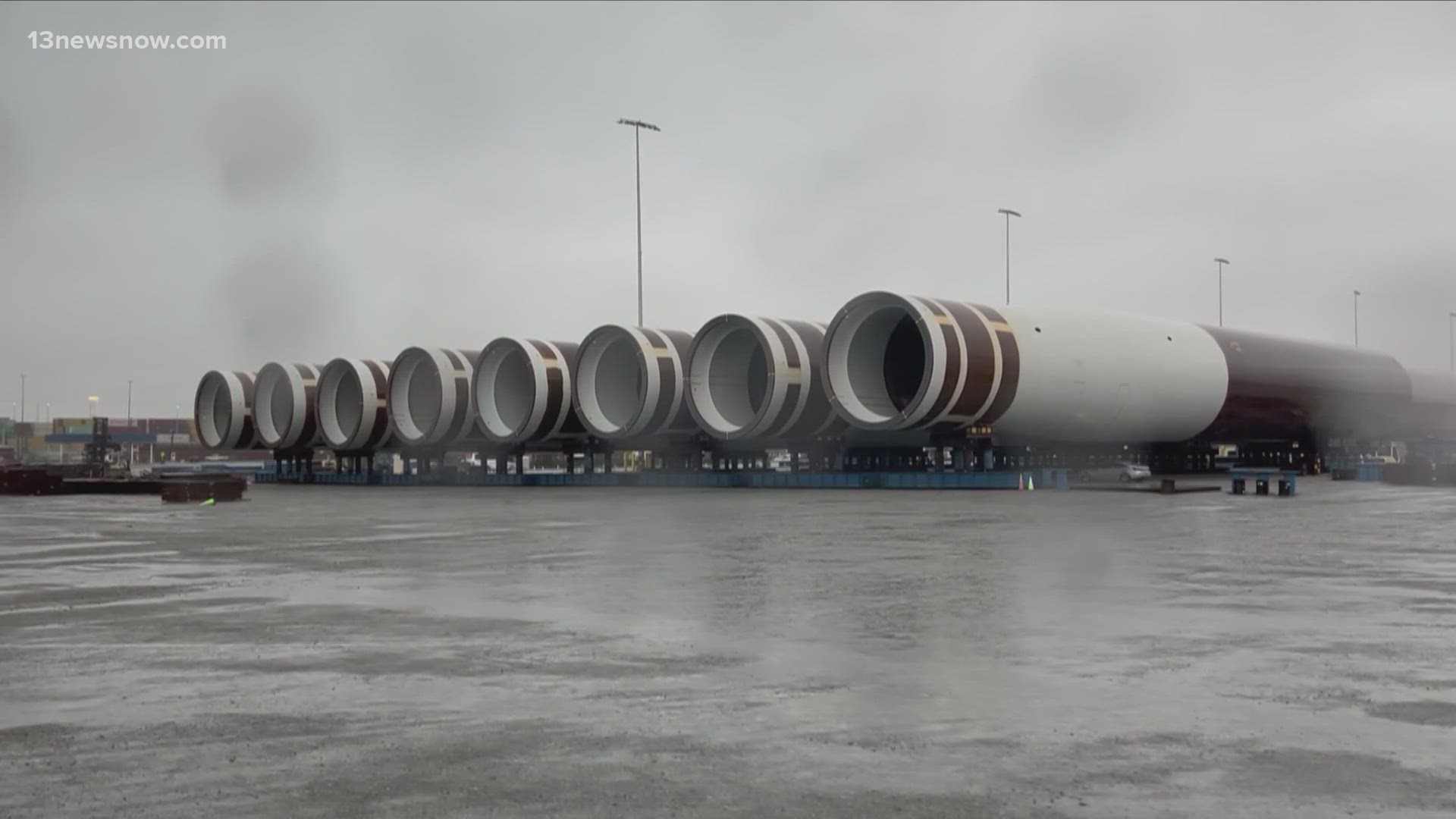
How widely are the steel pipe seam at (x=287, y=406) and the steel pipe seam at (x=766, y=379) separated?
32.4 m

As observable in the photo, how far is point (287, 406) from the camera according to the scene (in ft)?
305

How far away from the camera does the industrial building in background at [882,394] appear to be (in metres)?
56.3

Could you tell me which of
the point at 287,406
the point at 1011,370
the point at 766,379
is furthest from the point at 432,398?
the point at 1011,370

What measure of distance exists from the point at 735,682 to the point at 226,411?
308ft

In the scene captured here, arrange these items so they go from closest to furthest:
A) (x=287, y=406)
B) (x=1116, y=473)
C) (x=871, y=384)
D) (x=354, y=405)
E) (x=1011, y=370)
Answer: (x=1011, y=370), (x=871, y=384), (x=1116, y=473), (x=354, y=405), (x=287, y=406)

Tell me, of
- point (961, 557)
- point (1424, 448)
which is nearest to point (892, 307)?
point (961, 557)

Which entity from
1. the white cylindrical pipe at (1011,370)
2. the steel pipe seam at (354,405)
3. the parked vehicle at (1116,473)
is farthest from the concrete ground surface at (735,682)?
the steel pipe seam at (354,405)

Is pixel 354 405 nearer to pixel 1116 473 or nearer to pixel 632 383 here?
pixel 632 383

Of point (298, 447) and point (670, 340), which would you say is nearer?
point (670, 340)

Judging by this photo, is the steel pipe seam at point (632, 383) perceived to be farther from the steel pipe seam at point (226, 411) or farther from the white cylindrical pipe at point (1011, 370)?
the steel pipe seam at point (226, 411)

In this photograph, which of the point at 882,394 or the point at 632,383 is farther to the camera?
the point at 632,383

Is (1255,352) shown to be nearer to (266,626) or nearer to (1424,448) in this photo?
(1424,448)

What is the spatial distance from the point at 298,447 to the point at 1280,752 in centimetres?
8730

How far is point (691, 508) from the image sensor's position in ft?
131
